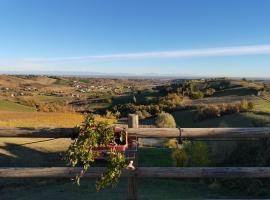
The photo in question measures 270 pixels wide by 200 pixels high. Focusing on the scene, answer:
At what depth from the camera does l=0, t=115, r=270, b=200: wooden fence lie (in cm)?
664

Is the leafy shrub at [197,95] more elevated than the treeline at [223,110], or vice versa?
the treeline at [223,110]

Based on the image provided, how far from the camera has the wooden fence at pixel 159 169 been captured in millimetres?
6637

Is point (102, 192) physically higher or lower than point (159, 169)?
lower

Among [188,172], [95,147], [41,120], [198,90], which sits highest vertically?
[95,147]

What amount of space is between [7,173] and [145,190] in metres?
5.70

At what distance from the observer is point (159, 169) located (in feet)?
21.9

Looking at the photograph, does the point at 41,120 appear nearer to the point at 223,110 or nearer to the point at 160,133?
the point at 223,110

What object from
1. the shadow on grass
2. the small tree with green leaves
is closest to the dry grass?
the shadow on grass

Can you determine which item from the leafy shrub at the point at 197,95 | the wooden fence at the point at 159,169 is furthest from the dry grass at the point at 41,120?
the wooden fence at the point at 159,169

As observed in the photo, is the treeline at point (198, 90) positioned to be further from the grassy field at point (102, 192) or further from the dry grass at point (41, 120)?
the grassy field at point (102, 192)

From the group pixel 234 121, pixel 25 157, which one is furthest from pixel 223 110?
pixel 25 157

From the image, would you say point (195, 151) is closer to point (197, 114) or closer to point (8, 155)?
point (8, 155)

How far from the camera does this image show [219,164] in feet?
51.0

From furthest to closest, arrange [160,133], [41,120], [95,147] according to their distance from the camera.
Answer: [41,120], [160,133], [95,147]
